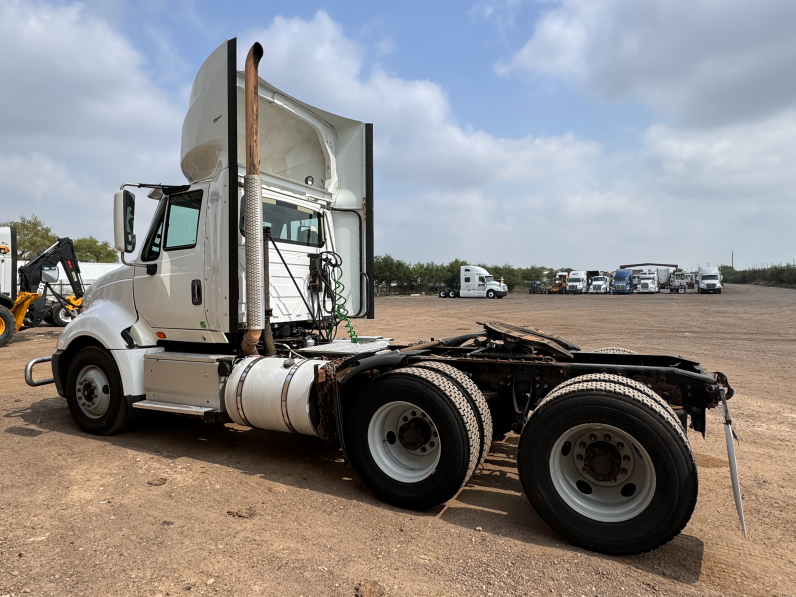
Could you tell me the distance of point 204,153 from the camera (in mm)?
5527

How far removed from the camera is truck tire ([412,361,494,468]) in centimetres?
400

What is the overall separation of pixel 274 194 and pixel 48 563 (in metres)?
4.06

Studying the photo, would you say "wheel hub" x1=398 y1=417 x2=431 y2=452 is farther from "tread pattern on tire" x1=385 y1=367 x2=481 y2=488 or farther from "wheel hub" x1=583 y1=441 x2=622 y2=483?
"wheel hub" x1=583 y1=441 x2=622 y2=483

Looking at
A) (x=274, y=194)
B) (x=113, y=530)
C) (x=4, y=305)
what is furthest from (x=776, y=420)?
(x=4, y=305)

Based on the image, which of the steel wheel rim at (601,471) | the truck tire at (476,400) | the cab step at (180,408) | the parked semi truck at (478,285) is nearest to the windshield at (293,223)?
the cab step at (180,408)

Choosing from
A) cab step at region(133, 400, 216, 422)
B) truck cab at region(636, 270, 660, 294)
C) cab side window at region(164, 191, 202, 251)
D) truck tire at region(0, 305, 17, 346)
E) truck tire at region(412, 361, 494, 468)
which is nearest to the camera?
truck tire at region(412, 361, 494, 468)

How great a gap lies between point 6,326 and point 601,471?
696 inches

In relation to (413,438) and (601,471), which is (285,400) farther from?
(601,471)

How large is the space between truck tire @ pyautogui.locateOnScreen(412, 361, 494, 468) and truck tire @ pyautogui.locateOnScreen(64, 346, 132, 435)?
4009mm

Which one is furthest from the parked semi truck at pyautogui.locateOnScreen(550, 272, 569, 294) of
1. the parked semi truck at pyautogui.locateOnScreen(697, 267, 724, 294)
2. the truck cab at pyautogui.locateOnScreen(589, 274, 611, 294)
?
the parked semi truck at pyautogui.locateOnScreen(697, 267, 724, 294)

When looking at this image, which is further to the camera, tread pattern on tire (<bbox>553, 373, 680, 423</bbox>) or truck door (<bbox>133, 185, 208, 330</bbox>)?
truck door (<bbox>133, 185, 208, 330</bbox>)

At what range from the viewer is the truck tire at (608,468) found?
3189mm

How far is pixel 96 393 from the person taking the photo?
605cm

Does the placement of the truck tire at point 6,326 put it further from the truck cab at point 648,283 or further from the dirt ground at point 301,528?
the truck cab at point 648,283
